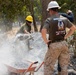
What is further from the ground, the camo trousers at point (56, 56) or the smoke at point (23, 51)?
the camo trousers at point (56, 56)

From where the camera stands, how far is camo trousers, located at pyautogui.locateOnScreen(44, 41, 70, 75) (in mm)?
6801

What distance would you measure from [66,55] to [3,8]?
50.1 ft

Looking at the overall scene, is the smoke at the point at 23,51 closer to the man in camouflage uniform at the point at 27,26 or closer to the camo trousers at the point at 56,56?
the man in camouflage uniform at the point at 27,26

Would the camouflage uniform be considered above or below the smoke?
above

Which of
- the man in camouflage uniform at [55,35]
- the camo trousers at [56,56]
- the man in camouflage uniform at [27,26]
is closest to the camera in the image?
the man in camouflage uniform at [55,35]

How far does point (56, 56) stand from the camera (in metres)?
6.90

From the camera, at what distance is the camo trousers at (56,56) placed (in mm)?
6801

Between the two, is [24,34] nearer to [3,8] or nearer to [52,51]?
[52,51]

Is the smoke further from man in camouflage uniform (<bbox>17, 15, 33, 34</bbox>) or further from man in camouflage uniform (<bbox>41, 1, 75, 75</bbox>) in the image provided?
man in camouflage uniform (<bbox>41, 1, 75, 75</bbox>)

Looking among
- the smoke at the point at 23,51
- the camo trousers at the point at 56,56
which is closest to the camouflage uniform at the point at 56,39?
the camo trousers at the point at 56,56

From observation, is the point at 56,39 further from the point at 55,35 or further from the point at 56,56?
the point at 56,56

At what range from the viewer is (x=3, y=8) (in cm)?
2170

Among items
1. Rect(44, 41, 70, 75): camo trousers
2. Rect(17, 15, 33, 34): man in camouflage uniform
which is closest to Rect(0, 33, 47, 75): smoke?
Rect(17, 15, 33, 34): man in camouflage uniform

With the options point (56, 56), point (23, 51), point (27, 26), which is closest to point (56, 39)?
point (56, 56)
